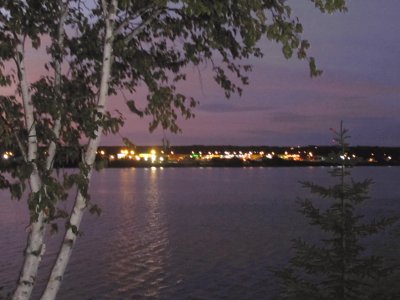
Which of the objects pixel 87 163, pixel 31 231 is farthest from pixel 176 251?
pixel 87 163

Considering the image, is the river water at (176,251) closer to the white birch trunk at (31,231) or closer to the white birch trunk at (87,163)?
the white birch trunk at (87,163)

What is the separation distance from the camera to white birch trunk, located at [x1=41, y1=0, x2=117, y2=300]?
7340mm

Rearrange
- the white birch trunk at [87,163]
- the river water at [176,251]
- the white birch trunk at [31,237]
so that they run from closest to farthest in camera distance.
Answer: the white birch trunk at [31,237] < the white birch trunk at [87,163] < the river water at [176,251]

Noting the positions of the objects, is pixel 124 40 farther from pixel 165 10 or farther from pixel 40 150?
pixel 40 150

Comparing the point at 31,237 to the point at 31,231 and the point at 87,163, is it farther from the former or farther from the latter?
the point at 87,163

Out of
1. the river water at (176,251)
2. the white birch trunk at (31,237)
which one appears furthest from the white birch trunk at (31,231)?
the river water at (176,251)

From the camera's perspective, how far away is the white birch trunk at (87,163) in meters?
7.34

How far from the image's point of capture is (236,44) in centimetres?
807

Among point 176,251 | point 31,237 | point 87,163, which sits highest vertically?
point 87,163

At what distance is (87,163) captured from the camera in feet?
24.0

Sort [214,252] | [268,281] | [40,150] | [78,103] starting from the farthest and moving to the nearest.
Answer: [214,252]
[268,281]
[78,103]
[40,150]

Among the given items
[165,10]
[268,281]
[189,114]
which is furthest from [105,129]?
[268,281]

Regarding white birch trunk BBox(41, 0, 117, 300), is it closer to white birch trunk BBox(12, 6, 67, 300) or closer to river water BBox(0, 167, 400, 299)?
white birch trunk BBox(12, 6, 67, 300)

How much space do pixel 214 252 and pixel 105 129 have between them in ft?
97.4
